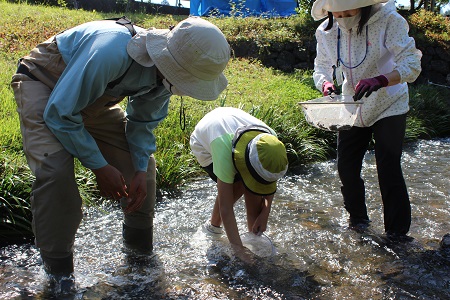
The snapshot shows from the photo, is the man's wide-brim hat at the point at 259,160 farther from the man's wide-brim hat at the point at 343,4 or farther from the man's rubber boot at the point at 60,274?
the man's rubber boot at the point at 60,274

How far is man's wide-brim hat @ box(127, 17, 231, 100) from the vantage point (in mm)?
2240

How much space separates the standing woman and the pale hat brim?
3.48ft

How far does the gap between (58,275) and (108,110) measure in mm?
860

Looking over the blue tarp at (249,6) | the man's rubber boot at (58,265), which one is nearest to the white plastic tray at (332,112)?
the man's rubber boot at (58,265)

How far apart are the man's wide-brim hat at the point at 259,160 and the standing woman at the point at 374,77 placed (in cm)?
59

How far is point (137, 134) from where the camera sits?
280 cm

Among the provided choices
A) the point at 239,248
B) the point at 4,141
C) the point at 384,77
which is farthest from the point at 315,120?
the point at 4,141

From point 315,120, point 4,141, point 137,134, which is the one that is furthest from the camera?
point 4,141

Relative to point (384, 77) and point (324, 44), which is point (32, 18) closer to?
point (324, 44)

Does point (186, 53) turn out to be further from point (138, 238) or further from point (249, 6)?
point (249, 6)

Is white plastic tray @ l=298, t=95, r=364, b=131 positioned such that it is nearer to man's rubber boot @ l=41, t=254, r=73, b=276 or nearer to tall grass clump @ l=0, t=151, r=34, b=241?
man's rubber boot @ l=41, t=254, r=73, b=276

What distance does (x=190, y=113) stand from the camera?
5949mm

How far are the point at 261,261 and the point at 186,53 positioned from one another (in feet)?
4.94

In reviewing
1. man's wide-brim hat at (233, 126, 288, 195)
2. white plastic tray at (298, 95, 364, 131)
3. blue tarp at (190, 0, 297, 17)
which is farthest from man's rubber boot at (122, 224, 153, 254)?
blue tarp at (190, 0, 297, 17)
